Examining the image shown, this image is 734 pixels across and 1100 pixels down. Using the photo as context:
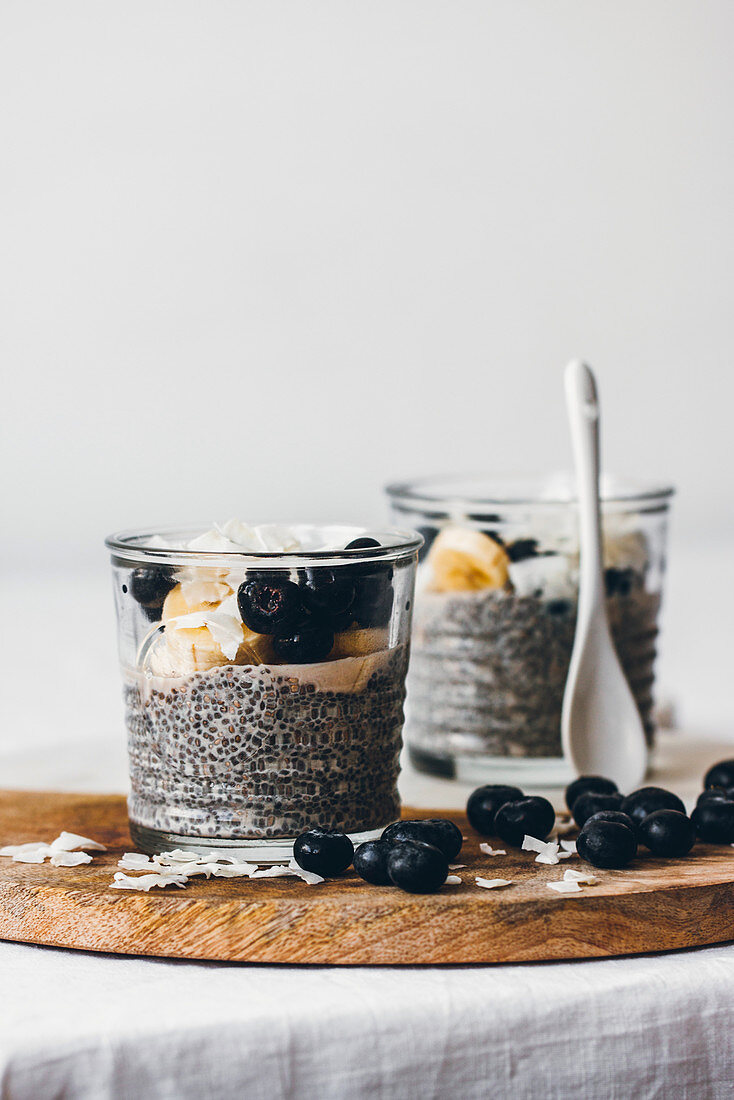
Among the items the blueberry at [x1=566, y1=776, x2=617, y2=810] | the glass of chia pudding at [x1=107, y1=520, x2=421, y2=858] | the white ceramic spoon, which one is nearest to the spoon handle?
the white ceramic spoon

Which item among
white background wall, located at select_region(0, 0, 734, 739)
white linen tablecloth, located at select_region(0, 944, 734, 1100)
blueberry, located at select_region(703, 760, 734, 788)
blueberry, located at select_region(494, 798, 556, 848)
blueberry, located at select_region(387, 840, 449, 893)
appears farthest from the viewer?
white background wall, located at select_region(0, 0, 734, 739)

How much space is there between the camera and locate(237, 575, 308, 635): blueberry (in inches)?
26.8

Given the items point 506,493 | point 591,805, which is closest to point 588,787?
point 591,805

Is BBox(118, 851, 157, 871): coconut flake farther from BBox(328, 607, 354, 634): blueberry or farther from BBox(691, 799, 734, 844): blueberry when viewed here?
BBox(691, 799, 734, 844): blueberry

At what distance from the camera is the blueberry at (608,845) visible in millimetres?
704

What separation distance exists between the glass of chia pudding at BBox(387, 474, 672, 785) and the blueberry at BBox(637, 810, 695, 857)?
8.6 inches

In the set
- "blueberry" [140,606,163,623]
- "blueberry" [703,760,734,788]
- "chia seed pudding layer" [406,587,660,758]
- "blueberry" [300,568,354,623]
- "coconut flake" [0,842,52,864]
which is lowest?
"blueberry" [703,760,734,788]

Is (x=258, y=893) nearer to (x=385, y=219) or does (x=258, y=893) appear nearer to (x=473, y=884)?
(x=473, y=884)

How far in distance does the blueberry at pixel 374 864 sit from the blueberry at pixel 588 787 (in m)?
0.21

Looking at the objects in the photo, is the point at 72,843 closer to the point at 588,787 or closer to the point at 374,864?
the point at 374,864

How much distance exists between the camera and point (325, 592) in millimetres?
690

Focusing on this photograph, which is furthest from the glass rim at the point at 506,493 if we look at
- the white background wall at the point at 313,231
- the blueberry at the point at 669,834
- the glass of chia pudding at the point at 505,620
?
the white background wall at the point at 313,231

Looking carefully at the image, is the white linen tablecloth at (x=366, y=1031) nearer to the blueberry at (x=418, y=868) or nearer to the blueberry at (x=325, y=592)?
the blueberry at (x=418, y=868)

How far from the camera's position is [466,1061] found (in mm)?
553
